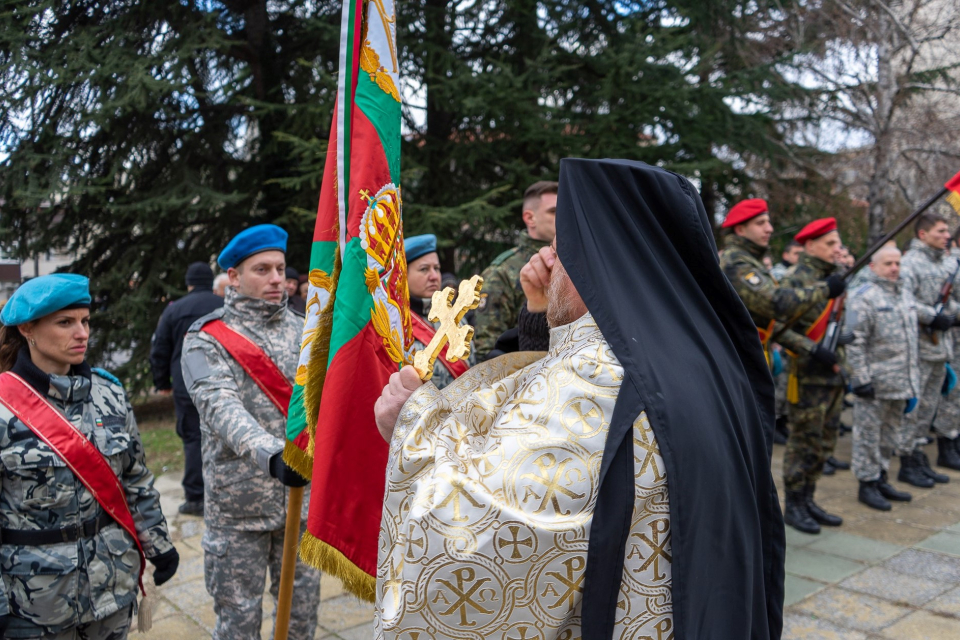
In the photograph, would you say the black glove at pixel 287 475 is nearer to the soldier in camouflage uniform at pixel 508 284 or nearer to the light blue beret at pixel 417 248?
the soldier in camouflage uniform at pixel 508 284

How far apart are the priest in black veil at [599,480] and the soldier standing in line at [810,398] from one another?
4.65m

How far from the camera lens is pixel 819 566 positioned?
519cm

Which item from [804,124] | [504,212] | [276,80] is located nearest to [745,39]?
[804,124]

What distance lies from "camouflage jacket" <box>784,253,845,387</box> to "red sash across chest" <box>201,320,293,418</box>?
4.07 meters

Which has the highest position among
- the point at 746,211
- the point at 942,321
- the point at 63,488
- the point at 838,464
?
the point at 746,211

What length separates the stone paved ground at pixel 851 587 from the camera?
428cm

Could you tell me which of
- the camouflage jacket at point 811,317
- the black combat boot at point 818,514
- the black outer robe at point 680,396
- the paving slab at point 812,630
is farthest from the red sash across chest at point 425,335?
the black combat boot at point 818,514

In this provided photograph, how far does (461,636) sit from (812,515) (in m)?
5.46

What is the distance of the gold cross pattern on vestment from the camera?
1.75 meters

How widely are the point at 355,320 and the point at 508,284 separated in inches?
77.3

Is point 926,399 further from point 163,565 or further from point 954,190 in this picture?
point 163,565

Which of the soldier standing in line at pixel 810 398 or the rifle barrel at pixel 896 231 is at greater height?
the rifle barrel at pixel 896 231

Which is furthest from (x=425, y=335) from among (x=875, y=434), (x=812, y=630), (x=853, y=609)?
(x=875, y=434)

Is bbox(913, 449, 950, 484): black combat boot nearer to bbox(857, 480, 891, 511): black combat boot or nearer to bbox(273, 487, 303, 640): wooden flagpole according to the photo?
bbox(857, 480, 891, 511): black combat boot
